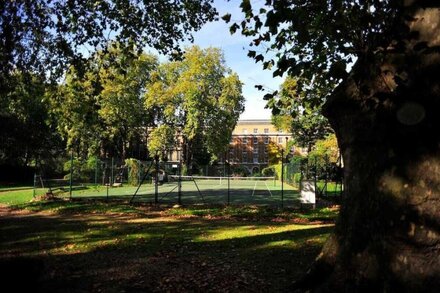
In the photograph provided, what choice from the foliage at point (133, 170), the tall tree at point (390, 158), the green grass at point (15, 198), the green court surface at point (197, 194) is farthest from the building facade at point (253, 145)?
the tall tree at point (390, 158)

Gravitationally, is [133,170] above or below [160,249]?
above

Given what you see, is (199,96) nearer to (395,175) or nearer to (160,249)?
(160,249)

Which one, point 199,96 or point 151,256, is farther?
point 199,96

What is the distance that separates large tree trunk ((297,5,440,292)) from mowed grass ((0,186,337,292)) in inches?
63.2

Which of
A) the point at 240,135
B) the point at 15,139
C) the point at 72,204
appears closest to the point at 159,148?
the point at 72,204

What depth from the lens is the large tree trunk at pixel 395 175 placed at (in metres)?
4.50

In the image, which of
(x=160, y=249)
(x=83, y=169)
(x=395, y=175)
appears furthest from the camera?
(x=83, y=169)

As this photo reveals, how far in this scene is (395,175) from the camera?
15.6 ft

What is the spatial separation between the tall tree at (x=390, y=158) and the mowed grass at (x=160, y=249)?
60.4 inches

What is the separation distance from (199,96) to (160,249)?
165 ft

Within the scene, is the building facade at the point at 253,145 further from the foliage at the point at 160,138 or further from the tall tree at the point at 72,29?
the tall tree at the point at 72,29

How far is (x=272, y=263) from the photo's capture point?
7930 mm

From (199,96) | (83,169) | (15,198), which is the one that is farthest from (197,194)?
(199,96)

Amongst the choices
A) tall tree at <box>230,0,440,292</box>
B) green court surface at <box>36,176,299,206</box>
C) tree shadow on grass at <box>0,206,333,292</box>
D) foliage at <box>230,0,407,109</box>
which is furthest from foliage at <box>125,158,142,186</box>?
tall tree at <box>230,0,440,292</box>
